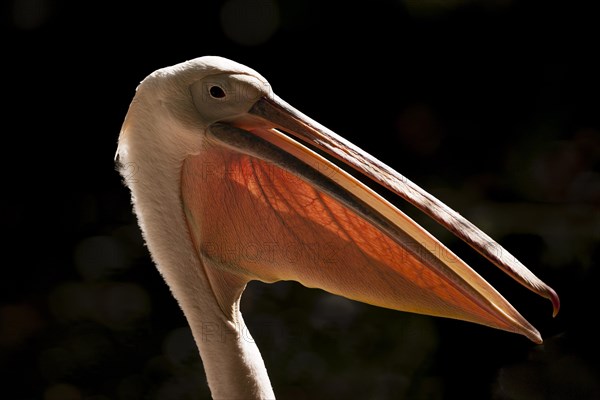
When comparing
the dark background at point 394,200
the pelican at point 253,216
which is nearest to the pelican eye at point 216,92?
the pelican at point 253,216

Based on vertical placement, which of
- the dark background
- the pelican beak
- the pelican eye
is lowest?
the dark background

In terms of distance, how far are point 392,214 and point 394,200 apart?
108 cm

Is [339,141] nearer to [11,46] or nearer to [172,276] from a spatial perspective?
[172,276]

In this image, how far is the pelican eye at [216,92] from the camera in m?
0.90

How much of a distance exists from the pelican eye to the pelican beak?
0.04 metres

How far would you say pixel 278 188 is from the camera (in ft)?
3.13

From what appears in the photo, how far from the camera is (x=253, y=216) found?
38.9 inches

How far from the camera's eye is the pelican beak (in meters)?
0.83

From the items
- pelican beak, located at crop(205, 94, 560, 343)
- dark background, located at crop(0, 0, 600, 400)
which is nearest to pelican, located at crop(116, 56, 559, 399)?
pelican beak, located at crop(205, 94, 560, 343)

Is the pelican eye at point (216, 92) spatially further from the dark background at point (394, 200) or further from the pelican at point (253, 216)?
the dark background at point (394, 200)

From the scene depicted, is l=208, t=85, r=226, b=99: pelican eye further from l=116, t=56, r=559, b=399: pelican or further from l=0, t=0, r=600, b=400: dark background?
l=0, t=0, r=600, b=400: dark background

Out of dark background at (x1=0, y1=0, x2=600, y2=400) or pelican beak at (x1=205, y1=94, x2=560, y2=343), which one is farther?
dark background at (x1=0, y1=0, x2=600, y2=400)

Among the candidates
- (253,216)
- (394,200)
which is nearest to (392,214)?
(253,216)

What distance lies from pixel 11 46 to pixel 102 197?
1.52 feet
